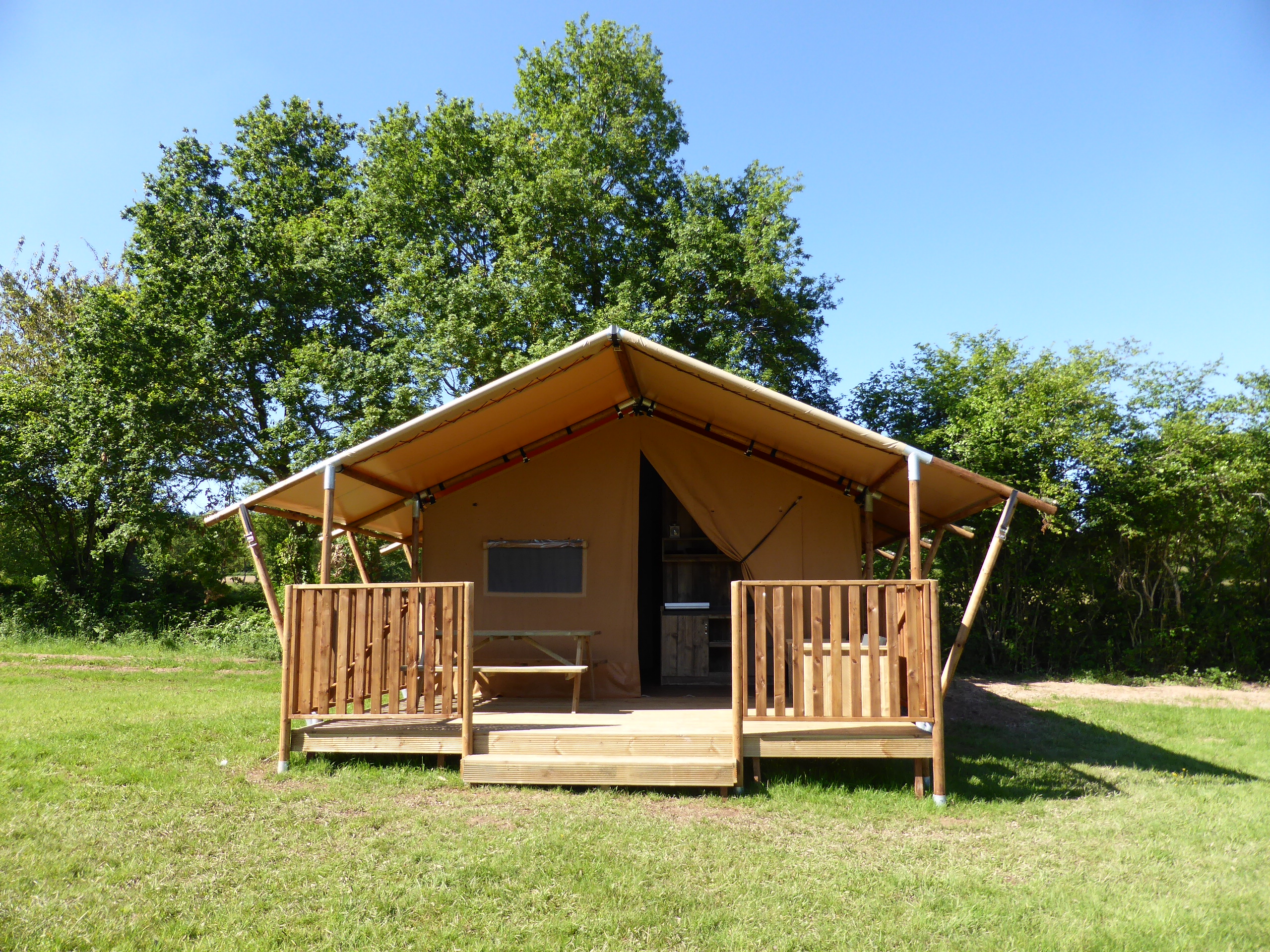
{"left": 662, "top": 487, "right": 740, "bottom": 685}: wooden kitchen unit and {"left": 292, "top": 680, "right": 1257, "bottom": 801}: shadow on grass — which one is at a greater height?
{"left": 662, "top": 487, "right": 740, "bottom": 685}: wooden kitchen unit

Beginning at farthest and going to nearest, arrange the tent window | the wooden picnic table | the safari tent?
the tent window, the wooden picnic table, the safari tent

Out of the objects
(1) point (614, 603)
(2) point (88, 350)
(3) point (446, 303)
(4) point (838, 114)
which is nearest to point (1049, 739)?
(1) point (614, 603)

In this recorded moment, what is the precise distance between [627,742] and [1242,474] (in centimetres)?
953

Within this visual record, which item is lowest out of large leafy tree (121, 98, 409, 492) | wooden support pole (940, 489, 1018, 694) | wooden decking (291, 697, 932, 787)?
wooden decking (291, 697, 932, 787)

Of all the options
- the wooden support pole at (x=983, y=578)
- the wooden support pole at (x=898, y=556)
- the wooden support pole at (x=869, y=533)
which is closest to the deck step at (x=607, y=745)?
the wooden support pole at (x=983, y=578)

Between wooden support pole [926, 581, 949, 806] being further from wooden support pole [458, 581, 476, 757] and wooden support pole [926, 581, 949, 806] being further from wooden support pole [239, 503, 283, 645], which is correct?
wooden support pole [239, 503, 283, 645]

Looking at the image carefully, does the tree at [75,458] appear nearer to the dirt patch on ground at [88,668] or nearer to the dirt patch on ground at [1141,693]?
the dirt patch on ground at [88,668]

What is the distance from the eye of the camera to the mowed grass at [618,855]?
3.50 meters

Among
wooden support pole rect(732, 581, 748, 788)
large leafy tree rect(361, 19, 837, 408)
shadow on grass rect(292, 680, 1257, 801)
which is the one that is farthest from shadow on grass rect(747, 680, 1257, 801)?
large leafy tree rect(361, 19, 837, 408)

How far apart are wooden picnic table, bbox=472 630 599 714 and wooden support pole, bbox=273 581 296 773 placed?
4.12 feet

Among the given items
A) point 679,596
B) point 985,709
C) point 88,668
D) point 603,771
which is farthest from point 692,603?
point 88,668

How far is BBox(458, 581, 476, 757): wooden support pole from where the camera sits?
230 inches

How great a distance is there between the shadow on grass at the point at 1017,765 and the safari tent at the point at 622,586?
348mm

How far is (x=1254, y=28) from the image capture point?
542 cm
